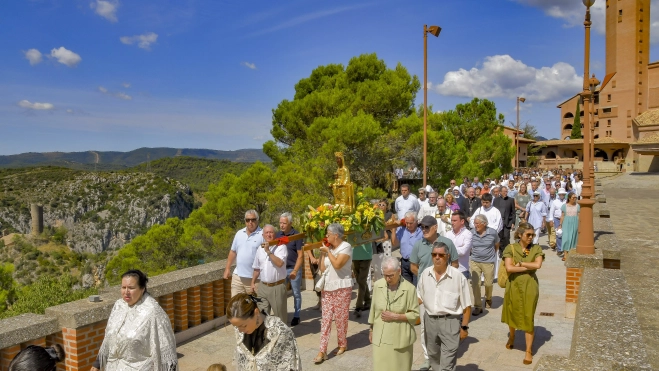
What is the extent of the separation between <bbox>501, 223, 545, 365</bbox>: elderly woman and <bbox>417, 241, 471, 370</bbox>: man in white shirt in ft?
3.58

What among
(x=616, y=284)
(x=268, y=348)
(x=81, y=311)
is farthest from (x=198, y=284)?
(x=616, y=284)

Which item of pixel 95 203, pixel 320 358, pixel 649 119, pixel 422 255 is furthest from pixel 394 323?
pixel 95 203

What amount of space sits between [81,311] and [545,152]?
73.4 meters

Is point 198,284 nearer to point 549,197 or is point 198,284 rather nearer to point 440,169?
point 549,197

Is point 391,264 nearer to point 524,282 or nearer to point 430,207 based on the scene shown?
point 524,282

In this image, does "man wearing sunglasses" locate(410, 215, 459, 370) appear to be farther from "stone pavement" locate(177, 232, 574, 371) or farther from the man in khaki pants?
the man in khaki pants

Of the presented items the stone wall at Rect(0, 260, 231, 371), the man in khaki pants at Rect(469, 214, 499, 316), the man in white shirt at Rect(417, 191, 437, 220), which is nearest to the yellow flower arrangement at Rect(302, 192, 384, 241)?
the stone wall at Rect(0, 260, 231, 371)

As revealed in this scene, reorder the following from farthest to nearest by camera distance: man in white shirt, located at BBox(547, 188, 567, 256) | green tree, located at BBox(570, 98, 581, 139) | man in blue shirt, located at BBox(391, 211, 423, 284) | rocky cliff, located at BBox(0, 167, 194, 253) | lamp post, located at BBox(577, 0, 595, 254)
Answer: green tree, located at BBox(570, 98, 581, 139) → rocky cliff, located at BBox(0, 167, 194, 253) → man in white shirt, located at BBox(547, 188, 567, 256) → lamp post, located at BBox(577, 0, 595, 254) → man in blue shirt, located at BBox(391, 211, 423, 284)

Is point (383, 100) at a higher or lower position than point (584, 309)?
higher

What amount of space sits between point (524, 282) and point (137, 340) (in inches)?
172

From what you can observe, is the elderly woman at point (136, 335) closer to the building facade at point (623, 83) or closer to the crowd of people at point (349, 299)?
the crowd of people at point (349, 299)

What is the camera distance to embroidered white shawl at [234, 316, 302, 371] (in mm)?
3271

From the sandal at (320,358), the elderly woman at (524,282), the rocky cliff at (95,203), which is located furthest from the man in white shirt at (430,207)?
the rocky cliff at (95,203)

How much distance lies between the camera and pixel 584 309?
4.58 meters
